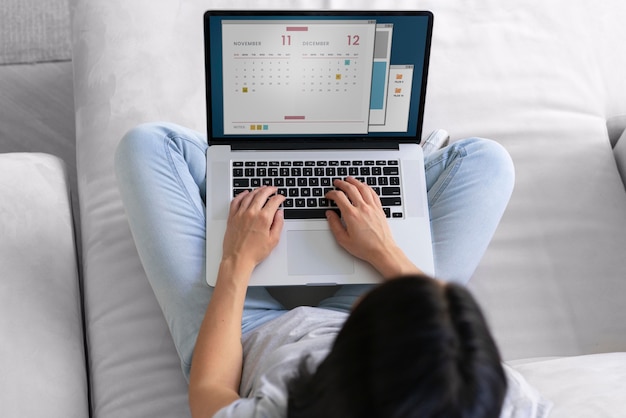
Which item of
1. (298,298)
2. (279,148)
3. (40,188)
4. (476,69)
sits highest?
(476,69)

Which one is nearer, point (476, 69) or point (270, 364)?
point (270, 364)

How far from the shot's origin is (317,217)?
120cm

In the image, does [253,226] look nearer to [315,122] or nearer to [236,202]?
[236,202]

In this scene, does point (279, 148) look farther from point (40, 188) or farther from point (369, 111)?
point (40, 188)

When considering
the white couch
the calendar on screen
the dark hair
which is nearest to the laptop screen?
the calendar on screen

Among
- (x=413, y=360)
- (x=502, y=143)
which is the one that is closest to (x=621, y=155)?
(x=502, y=143)

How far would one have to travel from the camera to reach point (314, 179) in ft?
4.04

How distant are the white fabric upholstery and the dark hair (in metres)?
0.56

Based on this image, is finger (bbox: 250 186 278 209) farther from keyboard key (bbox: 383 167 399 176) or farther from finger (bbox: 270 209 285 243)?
keyboard key (bbox: 383 167 399 176)

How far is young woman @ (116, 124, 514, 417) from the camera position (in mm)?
668

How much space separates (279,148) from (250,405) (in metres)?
0.55

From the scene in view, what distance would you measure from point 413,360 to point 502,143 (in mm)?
916

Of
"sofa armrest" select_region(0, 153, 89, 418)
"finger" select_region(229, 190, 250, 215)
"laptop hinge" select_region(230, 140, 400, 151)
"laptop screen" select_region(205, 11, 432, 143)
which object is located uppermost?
"laptop screen" select_region(205, 11, 432, 143)

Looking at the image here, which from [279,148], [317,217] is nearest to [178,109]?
[279,148]
